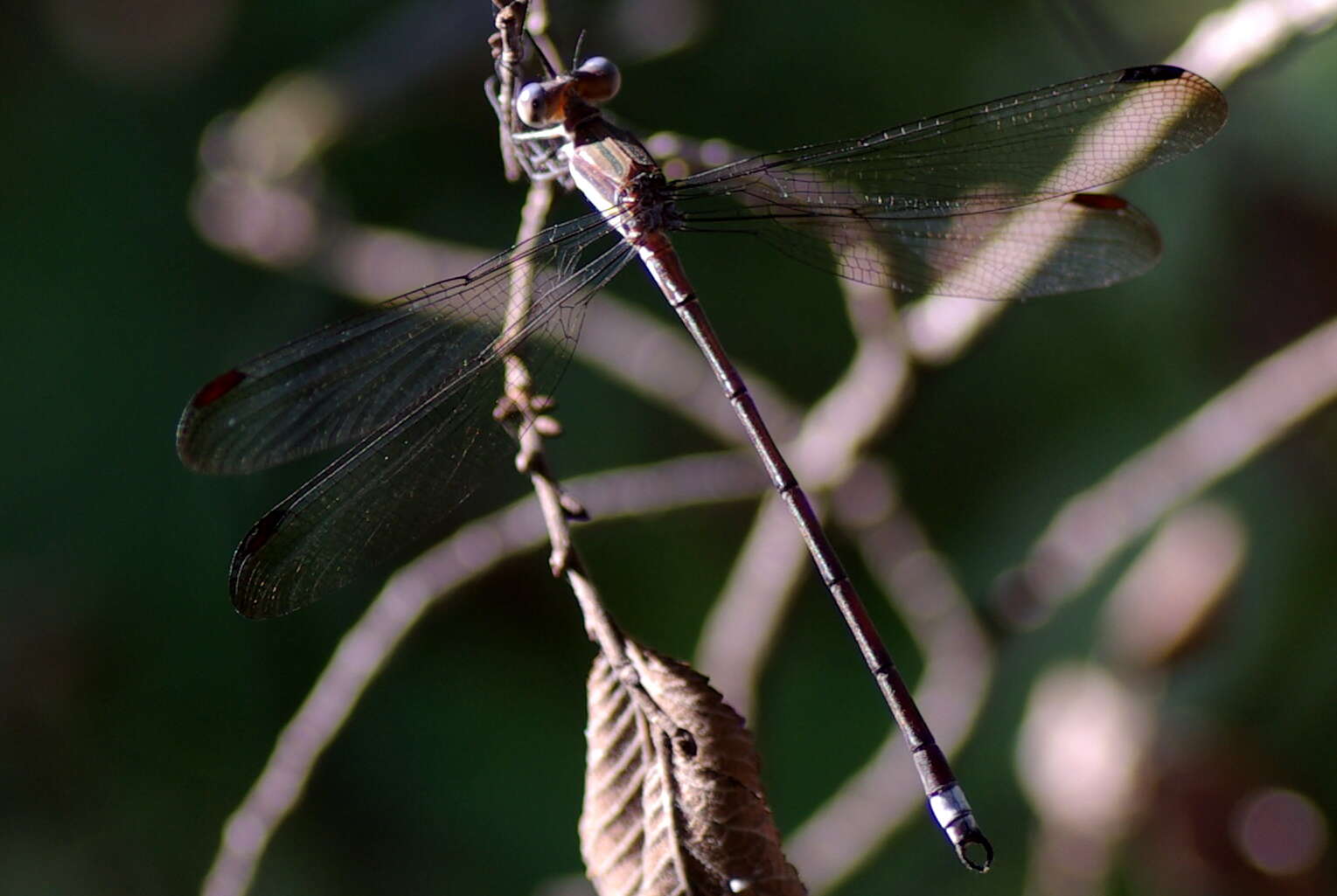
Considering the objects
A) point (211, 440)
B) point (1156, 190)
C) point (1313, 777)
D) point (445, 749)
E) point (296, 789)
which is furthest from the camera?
point (445, 749)

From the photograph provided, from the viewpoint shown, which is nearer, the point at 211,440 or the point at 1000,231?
the point at 211,440

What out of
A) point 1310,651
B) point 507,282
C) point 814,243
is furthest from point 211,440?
point 1310,651

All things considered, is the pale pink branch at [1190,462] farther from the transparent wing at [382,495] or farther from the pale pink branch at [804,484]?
the transparent wing at [382,495]

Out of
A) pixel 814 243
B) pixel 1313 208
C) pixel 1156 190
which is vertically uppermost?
pixel 1156 190

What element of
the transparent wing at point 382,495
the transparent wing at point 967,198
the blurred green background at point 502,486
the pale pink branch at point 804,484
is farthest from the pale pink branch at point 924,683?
the transparent wing at point 382,495

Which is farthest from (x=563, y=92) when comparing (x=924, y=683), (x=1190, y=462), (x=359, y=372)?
(x=924, y=683)

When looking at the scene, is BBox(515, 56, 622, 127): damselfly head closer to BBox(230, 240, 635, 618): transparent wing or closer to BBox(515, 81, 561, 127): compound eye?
BBox(515, 81, 561, 127): compound eye

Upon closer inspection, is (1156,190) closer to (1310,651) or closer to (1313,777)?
(1310,651)
